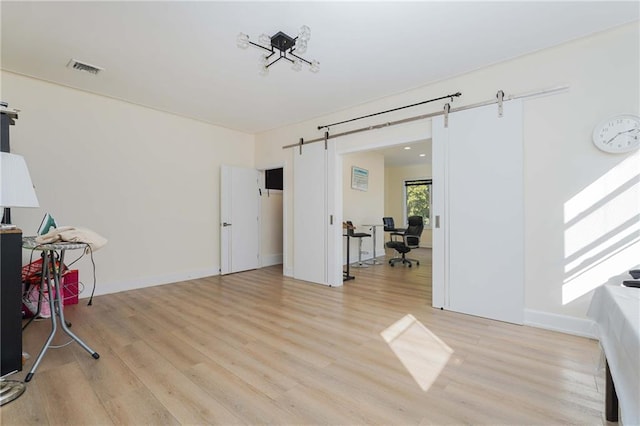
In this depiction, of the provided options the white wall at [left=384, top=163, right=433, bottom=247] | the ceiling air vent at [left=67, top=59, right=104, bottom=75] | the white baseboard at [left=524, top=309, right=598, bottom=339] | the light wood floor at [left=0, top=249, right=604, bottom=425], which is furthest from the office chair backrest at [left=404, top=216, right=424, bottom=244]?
the ceiling air vent at [left=67, top=59, right=104, bottom=75]

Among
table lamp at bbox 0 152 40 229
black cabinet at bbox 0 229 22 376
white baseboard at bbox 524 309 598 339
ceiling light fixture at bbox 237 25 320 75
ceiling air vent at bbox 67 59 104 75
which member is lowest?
white baseboard at bbox 524 309 598 339

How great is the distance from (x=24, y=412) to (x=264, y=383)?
1.38 m

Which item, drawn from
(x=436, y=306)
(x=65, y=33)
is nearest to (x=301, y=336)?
(x=436, y=306)

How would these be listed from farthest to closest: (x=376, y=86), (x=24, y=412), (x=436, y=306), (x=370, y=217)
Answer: (x=370, y=217)
(x=376, y=86)
(x=436, y=306)
(x=24, y=412)

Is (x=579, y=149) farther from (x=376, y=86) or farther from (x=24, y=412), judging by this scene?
(x=24, y=412)

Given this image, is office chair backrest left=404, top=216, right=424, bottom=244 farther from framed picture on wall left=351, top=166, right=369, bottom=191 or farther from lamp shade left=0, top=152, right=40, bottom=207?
lamp shade left=0, top=152, right=40, bottom=207

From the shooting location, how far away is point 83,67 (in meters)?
3.33

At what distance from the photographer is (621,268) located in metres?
2.56

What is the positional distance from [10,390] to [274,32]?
3326 mm

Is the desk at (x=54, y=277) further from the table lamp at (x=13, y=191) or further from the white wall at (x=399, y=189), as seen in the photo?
the white wall at (x=399, y=189)

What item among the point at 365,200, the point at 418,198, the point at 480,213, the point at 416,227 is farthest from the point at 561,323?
the point at 418,198

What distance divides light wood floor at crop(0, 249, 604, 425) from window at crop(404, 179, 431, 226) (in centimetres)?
644

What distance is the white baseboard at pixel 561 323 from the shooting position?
105 inches

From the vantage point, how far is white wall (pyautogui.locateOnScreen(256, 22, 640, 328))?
8.50ft
